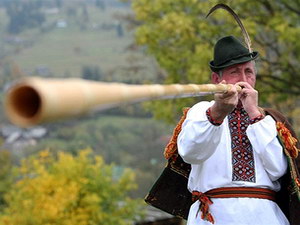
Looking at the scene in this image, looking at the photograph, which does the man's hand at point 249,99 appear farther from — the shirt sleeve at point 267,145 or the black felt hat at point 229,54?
the black felt hat at point 229,54

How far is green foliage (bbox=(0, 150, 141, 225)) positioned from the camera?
9.52m

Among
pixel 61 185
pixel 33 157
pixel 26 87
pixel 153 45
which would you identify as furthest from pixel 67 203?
pixel 26 87

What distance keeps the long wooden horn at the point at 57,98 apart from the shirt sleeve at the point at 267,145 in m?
1.82

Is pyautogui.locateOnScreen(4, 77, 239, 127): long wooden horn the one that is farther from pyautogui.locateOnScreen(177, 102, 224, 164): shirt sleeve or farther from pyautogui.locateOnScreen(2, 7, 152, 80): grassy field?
pyautogui.locateOnScreen(2, 7, 152, 80): grassy field

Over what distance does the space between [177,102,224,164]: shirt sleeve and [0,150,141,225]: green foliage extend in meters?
5.76

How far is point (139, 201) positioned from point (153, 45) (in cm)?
341

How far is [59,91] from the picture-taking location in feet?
6.10

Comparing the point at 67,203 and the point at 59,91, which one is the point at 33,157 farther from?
the point at 59,91

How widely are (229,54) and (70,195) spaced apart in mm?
6312

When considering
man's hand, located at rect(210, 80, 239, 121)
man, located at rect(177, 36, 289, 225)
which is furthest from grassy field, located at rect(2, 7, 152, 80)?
man's hand, located at rect(210, 80, 239, 121)

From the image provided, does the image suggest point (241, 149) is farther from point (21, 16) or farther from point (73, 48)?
point (21, 16)

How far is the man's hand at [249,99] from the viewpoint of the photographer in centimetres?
371

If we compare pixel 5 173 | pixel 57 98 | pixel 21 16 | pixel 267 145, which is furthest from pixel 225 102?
pixel 21 16

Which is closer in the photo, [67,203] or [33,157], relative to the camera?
[67,203]
